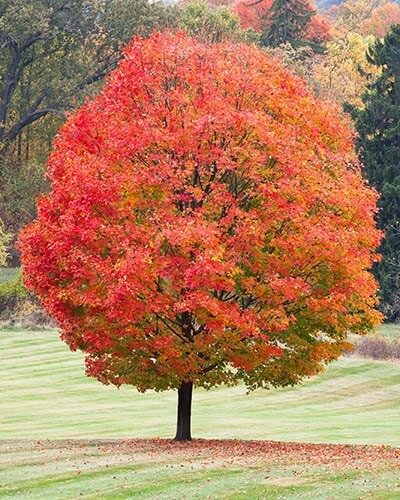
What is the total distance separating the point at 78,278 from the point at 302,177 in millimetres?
5105

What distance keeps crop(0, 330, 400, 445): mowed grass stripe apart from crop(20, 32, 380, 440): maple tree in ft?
24.3

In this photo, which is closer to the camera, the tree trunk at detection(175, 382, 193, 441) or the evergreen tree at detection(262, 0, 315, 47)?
the tree trunk at detection(175, 382, 193, 441)

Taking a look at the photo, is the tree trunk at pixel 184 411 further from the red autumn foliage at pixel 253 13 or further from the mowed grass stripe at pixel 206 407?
the red autumn foliage at pixel 253 13

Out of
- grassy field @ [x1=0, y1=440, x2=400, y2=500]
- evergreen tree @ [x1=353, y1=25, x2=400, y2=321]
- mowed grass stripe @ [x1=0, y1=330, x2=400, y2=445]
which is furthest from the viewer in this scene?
evergreen tree @ [x1=353, y1=25, x2=400, y2=321]

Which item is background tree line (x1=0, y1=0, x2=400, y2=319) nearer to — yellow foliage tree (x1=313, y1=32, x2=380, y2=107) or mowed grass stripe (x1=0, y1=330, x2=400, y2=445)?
yellow foliage tree (x1=313, y1=32, x2=380, y2=107)

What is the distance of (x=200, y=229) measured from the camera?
22.4 metres

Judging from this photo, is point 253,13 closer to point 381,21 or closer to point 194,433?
point 381,21

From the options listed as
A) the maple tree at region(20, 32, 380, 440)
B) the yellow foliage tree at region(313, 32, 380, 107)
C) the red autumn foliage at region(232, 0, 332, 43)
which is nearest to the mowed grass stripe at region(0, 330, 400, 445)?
the maple tree at region(20, 32, 380, 440)

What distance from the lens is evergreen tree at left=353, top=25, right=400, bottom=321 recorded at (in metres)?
62.9

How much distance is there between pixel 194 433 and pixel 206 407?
25.2 feet

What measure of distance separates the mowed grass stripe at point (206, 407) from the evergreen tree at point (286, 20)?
180 feet

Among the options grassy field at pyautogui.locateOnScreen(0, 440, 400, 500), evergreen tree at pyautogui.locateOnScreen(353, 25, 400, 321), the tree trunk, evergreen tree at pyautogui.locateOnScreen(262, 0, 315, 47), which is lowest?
grassy field at pyautogui.locateOnScreen(0, 440, 400, 500)

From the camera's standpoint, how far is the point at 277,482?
1889cm

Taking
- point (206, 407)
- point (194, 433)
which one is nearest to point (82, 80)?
point (206, 407)
